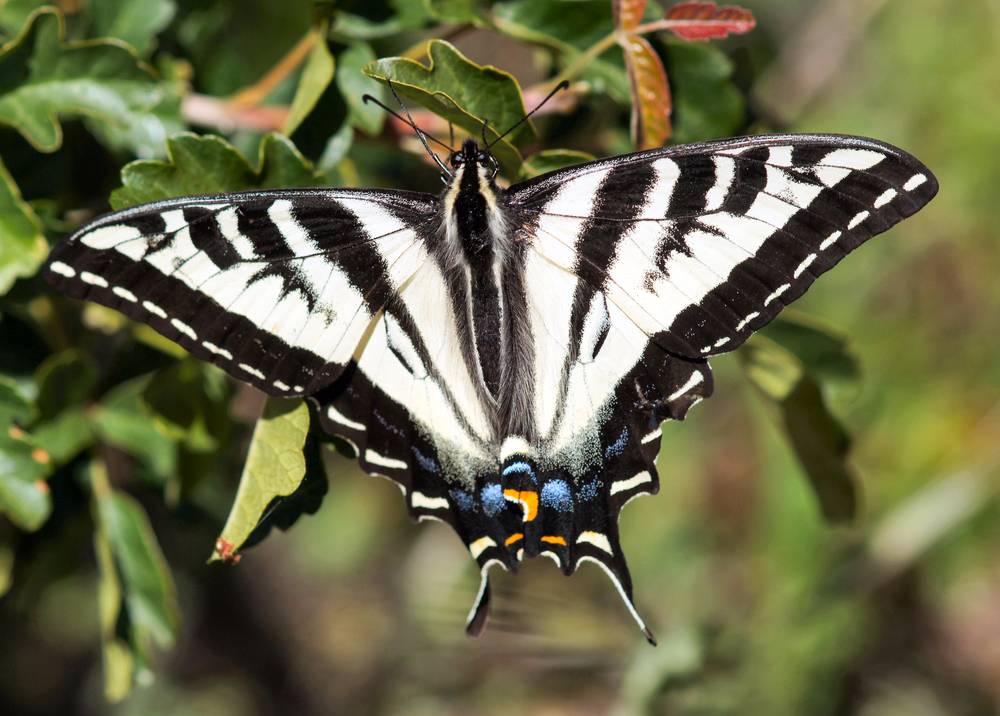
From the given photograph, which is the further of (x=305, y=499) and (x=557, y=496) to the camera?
(x=557, y=496)

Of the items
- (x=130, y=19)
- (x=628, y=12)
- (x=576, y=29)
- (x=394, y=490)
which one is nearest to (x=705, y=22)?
(x=628, y=12)

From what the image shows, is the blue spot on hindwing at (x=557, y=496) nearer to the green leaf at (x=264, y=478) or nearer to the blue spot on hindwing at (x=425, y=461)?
the blue spot on hindwing at (x=425, y=461)

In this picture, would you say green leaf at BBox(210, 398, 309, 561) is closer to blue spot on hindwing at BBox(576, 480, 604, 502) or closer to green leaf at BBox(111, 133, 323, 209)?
green leaf at BBox(111, 133, 323, 209)

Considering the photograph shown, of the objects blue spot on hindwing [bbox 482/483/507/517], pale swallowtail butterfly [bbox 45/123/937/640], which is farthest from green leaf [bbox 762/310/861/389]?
blue spot on hindwing [bbox 482/483/507/517]

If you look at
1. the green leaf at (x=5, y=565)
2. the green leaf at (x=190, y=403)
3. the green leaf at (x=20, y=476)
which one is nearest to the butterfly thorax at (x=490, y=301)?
the green leaf at (x=190, y=403)

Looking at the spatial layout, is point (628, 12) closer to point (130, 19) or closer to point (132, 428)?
point (130, 19)
